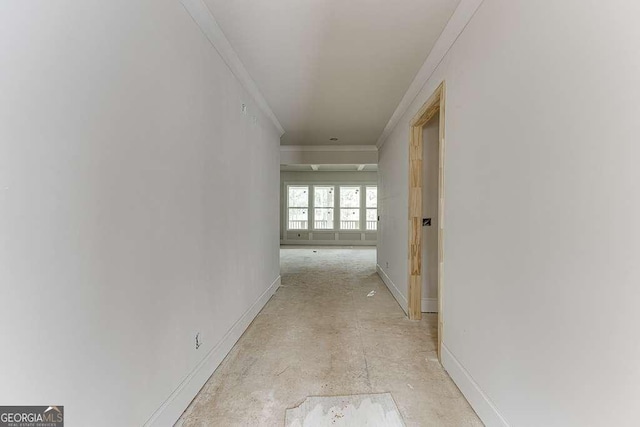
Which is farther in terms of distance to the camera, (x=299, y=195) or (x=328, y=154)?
(x=299, y=195)

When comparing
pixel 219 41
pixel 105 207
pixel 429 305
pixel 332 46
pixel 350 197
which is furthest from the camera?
pixel 350 197

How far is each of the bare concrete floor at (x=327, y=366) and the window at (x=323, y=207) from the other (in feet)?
20.9

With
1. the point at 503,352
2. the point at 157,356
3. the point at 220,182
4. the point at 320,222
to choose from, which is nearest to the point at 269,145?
the point at 220,182

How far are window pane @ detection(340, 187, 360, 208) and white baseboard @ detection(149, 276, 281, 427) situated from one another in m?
7.58

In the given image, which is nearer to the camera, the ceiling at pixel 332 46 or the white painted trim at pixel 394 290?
the ceiling at pixel 332 46

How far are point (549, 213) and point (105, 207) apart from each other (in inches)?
68.2

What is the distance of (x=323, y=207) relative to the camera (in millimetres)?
10203

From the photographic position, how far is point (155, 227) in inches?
56.6

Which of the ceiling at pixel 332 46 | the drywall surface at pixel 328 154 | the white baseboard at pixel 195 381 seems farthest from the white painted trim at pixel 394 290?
the ceiling at pixel 332 46

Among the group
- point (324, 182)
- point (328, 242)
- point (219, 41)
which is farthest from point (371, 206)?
point (219, 41)

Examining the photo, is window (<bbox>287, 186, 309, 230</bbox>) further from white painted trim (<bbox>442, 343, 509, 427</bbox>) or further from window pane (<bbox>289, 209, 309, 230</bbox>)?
white painted trim (<bbox>442, 343, 509, 427</bbox>)

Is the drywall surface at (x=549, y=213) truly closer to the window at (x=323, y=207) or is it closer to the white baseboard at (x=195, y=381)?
the white baseboard at (x=195, y=381)

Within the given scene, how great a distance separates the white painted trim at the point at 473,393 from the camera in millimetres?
1502

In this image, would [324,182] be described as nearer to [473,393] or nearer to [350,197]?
[350,197]
